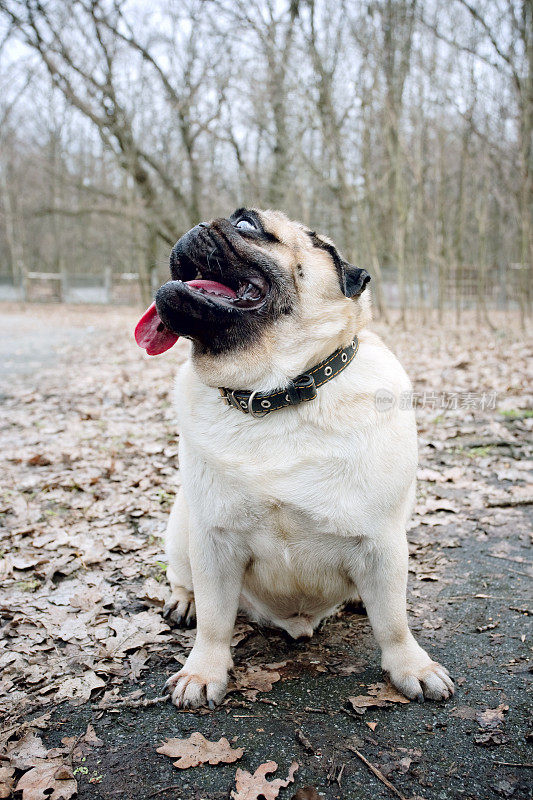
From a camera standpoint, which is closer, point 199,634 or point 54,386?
point 199,634

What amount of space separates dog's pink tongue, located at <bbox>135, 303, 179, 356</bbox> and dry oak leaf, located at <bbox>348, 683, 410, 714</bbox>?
1.56 metres

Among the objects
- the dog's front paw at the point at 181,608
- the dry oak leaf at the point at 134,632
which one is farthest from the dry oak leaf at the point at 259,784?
the dog's front paw at the point at 181,608

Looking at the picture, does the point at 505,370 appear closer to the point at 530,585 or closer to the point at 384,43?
the point at 530,585

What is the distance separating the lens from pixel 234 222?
2.50 meters

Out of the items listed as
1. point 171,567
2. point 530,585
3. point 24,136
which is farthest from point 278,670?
point 24,136

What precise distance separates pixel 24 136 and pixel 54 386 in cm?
2623

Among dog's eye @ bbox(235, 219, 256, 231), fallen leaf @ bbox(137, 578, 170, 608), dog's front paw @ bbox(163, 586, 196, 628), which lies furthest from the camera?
fallen leaf @ bbox(137, 578, 170, 608)

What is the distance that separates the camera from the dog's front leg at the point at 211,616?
2.26 metres

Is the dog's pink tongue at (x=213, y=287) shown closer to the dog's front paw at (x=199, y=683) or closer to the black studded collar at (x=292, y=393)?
the black studded collar at (x=292, y=393)

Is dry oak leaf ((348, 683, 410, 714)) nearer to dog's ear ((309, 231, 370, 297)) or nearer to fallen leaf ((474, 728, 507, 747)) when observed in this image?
fallen leaf ((474, 728, 507, 747))

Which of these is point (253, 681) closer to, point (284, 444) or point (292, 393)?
point (284, 444)

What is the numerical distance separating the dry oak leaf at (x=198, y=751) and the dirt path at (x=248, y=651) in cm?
2

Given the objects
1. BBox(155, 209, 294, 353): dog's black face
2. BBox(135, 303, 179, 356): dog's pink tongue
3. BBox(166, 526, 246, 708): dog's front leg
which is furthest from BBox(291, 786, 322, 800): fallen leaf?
BBox(135, 303, 179, 356): dog's pink tongue

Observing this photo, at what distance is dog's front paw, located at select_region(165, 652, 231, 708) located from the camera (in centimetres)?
224
